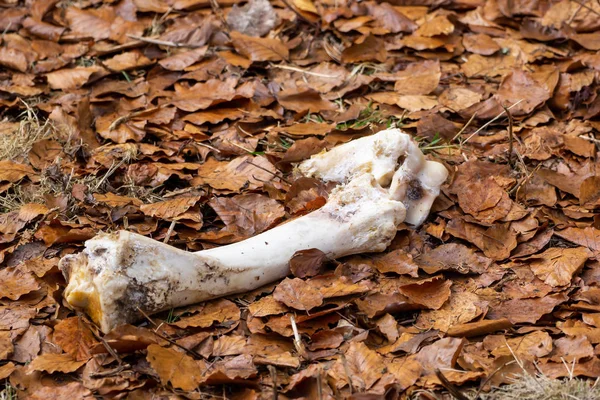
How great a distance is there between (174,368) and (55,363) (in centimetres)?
40

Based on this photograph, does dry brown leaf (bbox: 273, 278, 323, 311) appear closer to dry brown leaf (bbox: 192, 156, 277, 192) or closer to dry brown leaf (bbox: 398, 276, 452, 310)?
dry brown leaf (bbox: 398, 276, 452, 310)

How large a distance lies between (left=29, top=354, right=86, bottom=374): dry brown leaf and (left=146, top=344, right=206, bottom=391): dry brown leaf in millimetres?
269

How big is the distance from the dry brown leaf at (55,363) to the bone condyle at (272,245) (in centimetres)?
15

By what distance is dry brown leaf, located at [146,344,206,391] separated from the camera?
96.8 inches

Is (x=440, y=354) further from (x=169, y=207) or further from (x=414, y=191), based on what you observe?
(x=169, y=207)

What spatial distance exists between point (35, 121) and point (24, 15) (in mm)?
1136

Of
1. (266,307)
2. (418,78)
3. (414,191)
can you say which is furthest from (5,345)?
(418,78)

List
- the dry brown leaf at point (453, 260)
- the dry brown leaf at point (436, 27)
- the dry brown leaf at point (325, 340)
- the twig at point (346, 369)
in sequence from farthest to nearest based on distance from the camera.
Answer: the dry brown leaf at point (436, 27)
the dry brown leaf at point (453, 260)
the dry brown leaf at point (325, 340)
the twig at point (346, 369)

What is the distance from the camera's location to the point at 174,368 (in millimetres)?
2494

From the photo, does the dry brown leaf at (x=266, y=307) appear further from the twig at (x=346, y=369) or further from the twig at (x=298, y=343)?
the twig at (x=346, y=369)

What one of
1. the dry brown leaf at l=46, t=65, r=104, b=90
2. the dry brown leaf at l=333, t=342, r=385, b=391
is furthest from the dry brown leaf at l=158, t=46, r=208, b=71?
the dry brown leaf at l=333, t=342, r=385, b=391

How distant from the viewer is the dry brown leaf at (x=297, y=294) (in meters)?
2.78

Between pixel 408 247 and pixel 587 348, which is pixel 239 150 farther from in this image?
pixel 587 348

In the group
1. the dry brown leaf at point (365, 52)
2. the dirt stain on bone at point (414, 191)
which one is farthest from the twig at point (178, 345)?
the dry brown leaf at point (365, 52)
